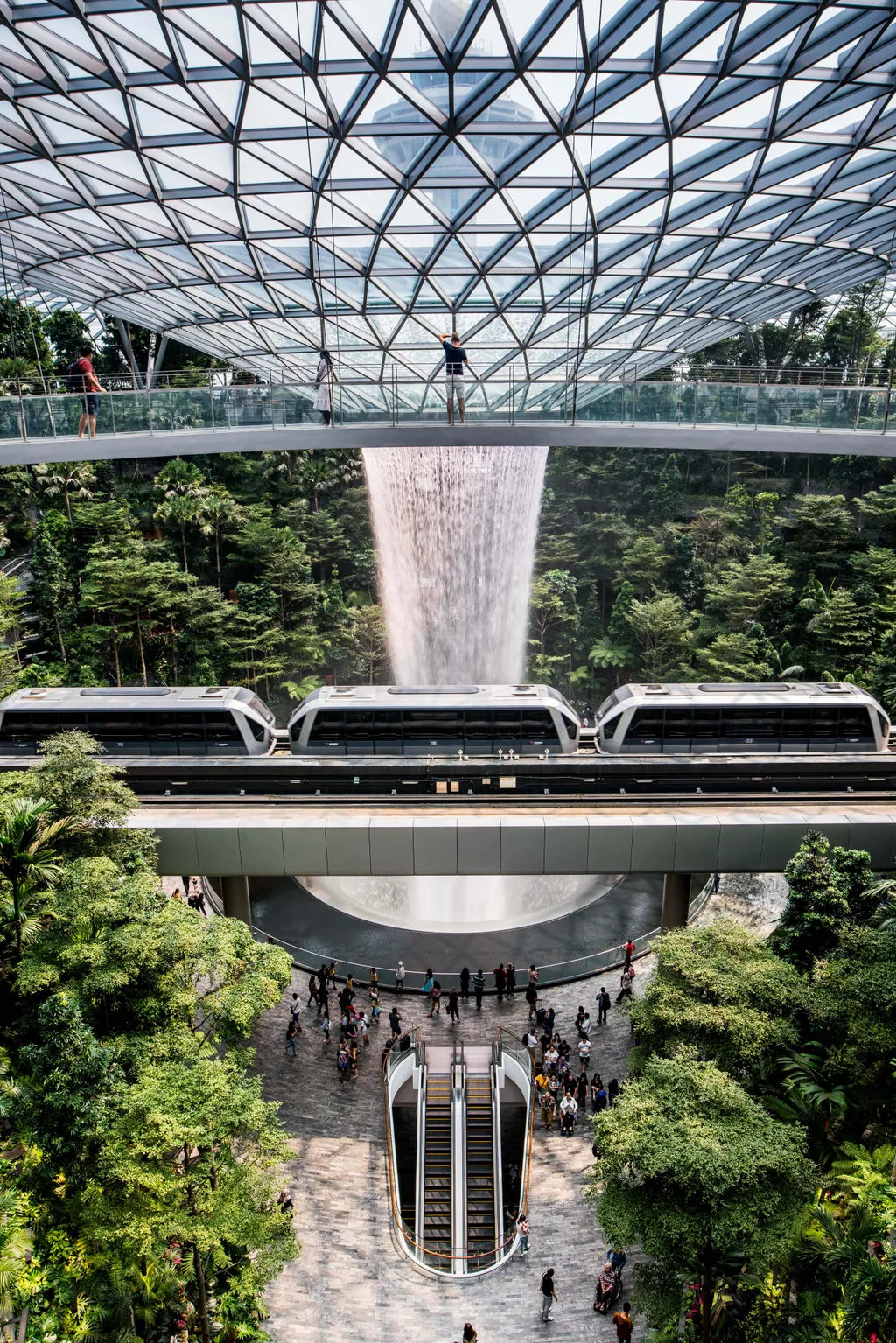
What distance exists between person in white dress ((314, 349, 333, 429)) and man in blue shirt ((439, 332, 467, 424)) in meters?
4.06

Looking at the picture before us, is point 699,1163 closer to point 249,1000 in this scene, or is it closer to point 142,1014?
point 249,1000

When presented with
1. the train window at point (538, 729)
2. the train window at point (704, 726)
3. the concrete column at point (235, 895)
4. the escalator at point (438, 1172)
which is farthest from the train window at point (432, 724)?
the escalator at point (438, 1172)

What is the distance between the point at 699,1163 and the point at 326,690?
22235 millimetres

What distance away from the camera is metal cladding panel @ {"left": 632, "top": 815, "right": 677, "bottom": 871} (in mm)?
28953

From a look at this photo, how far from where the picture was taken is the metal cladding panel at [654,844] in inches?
1140

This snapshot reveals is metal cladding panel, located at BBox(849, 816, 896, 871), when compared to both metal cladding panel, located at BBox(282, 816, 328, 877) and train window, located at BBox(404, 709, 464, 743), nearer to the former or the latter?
train window, located at BBox(404, 709, 464, 743)

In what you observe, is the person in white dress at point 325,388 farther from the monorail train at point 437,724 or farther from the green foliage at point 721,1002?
the green foliage at point 721,1002

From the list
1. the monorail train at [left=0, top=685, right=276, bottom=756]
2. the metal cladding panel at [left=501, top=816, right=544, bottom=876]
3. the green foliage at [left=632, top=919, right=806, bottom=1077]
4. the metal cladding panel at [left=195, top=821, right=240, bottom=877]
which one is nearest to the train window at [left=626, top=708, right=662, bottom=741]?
the metal cladding panel at [left=501, top=816, right=544, bottom=876]

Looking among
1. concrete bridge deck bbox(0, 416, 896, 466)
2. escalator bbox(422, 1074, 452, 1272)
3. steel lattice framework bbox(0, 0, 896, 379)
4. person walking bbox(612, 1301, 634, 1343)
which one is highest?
steel lattice framework bbox(0, 0, 896, 379)

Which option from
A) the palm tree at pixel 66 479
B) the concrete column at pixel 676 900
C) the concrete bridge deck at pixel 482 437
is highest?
the concrete bridge deck at pixel 482 437

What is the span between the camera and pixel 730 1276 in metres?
18.9

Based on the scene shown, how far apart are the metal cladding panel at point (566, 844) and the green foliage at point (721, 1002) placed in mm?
6095

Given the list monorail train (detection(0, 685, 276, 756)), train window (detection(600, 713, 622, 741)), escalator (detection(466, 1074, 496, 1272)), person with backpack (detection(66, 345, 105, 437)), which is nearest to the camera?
escalator (detection(466, 1074, 496, 1272))

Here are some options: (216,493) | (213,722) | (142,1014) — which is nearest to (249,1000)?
(142,1014)
